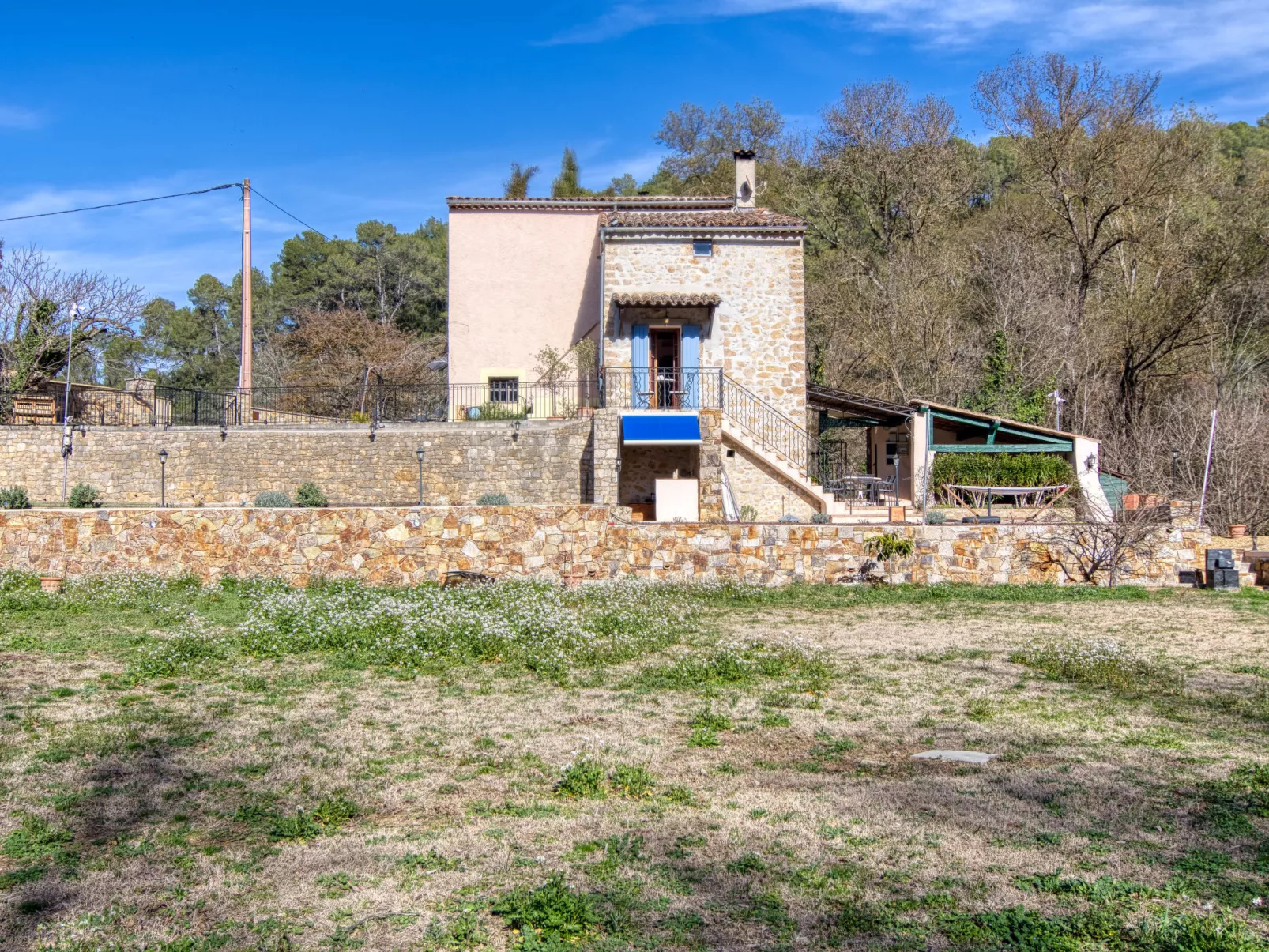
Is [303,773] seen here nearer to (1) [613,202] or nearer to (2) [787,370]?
(2) [787,370]

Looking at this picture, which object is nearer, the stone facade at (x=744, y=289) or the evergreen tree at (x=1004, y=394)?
the stone facade at (x=744, y=289)

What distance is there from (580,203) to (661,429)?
9253mm

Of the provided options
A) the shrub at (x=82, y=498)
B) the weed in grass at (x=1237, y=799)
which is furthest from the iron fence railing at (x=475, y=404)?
the weed in grass at (x=1237, y=799)

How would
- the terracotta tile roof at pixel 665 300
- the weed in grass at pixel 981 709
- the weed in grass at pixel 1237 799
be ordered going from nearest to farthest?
the weed in grass at pixel 1237 799
the weed in grass at pixel 981 709
the terracotta tile roof at pixel 665 300

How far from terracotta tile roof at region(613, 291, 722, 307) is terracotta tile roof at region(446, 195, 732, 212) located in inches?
197

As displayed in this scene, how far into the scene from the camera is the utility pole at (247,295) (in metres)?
26.5

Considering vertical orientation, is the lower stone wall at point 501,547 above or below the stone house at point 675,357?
below

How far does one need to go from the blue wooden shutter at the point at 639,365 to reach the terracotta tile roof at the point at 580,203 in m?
5.03

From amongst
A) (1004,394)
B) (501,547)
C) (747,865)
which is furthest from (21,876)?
(1004,394)

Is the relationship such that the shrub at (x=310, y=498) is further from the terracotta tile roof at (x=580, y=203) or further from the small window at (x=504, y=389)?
the terracotta tile roof at (x=580, y=203)

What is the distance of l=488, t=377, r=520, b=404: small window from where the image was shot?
27.1 meters

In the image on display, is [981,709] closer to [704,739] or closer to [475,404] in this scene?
[704,739]

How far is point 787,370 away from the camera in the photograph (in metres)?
24.7

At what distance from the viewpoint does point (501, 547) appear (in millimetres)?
16453
